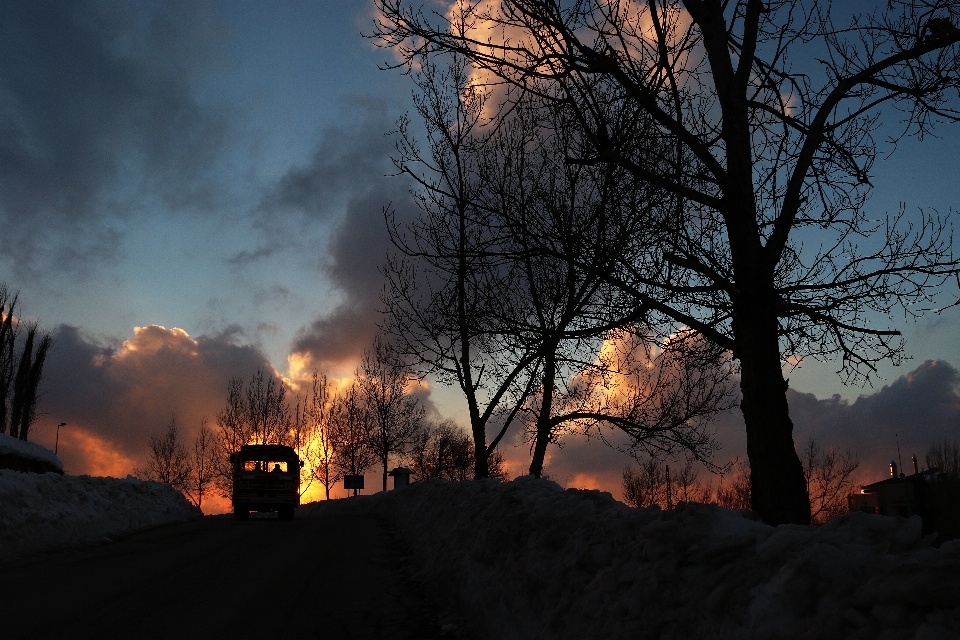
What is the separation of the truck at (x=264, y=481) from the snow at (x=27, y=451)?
6269mm

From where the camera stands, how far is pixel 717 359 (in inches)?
453

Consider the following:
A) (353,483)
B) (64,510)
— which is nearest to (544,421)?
(64,510)

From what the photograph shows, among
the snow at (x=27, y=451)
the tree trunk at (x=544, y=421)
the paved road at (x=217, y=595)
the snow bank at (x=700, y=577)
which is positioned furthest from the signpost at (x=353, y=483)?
the snow bank at (x=700, y=577)

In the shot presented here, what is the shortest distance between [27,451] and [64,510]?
1047 cm

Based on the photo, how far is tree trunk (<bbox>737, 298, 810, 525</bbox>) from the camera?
7.45 meters

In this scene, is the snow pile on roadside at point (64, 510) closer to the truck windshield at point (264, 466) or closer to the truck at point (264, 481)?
the truck at point (264, 481)

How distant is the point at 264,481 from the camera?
88.7 ft

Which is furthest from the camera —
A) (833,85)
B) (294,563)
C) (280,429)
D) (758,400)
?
(280,429)

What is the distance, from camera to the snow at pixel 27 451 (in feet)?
74.9

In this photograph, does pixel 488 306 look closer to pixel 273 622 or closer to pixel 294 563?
pixel 294 563

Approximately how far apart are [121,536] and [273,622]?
12.6m

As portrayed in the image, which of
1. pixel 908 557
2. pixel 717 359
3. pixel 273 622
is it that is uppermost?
pixel 717 359

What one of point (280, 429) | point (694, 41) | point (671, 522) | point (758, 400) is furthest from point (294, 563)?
point (280, 429)

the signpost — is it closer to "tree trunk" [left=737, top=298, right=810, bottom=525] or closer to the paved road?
the paved road
